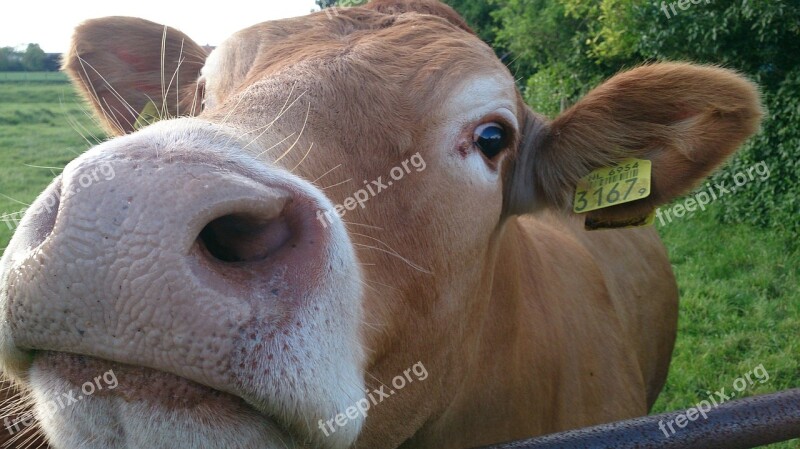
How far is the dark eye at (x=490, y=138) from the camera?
2.25 metres

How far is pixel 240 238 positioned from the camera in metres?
1.31

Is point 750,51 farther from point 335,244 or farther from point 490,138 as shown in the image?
point 335,244

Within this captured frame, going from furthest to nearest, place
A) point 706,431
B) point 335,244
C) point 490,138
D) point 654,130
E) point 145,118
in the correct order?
point 145,118 < point 654,130 < point 490,138 < point 706,431 < point 335,244

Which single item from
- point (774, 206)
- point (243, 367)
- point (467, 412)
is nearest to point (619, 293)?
point (467, 412)

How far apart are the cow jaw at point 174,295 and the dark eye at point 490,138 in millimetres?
939

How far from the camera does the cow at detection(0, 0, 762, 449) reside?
4.10 feet

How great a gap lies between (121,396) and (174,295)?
0.84 feet

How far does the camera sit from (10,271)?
52.9 inches

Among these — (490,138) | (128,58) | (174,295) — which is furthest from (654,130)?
(128,58)

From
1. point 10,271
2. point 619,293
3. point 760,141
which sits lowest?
point 760,141

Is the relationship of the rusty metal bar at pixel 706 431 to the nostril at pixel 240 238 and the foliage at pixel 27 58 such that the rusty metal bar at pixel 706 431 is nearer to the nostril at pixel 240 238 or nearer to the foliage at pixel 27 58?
the nostril at pixel 240 238

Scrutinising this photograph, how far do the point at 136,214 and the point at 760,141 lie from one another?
9548 millimetres

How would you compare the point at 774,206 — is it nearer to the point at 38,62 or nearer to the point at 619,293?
the point at 619,293

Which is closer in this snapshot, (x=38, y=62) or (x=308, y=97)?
(x=308, y=97)
